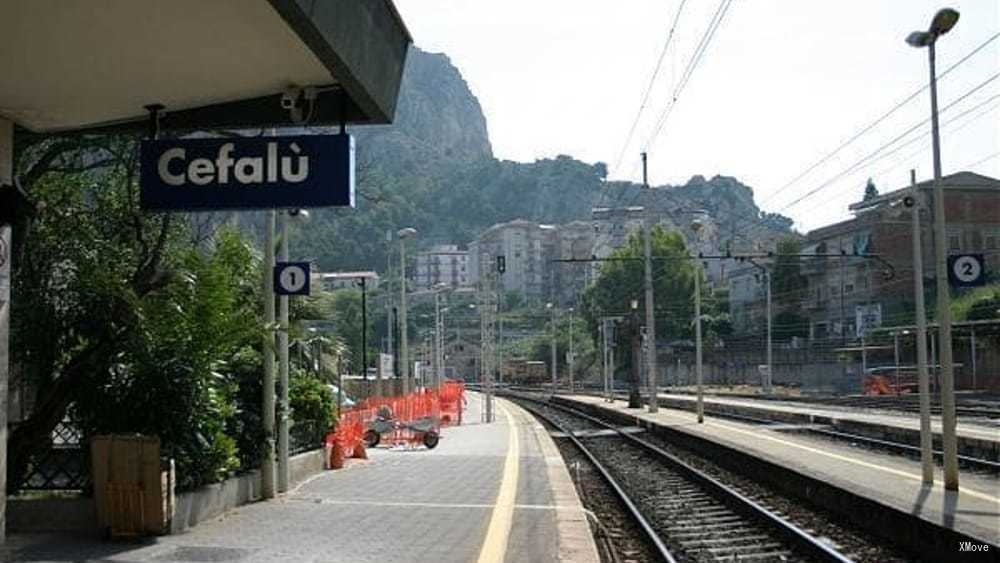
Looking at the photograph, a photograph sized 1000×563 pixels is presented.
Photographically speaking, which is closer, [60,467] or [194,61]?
[194,61]

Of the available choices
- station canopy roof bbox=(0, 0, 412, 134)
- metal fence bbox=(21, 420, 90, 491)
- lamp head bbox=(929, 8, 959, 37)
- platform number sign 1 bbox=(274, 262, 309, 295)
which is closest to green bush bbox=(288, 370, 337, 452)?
platform number sign 1 bbox=(274, 262, 309, 295)

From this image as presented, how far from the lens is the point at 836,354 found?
69.6m

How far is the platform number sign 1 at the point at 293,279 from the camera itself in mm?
14438

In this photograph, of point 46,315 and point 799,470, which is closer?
point 46,315

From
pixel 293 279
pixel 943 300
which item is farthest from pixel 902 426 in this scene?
pixel 293 279

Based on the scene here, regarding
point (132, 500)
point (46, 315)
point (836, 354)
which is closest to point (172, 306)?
point (46, 315)

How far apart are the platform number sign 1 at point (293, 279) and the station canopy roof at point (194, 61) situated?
5.40 m

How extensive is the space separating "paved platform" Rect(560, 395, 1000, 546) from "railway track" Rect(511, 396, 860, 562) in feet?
3.93

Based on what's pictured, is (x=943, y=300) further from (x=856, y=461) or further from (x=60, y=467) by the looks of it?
(x=60, y=467)

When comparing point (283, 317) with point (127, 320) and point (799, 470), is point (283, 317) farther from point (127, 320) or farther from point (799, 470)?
point (799, 470)

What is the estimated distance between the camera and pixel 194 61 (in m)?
7.48

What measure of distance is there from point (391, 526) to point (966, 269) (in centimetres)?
781

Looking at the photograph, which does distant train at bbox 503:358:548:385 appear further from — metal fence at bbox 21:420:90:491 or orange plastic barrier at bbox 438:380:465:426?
metal fence at bbox 21:420:90:491

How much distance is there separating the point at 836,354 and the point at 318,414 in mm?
56959
